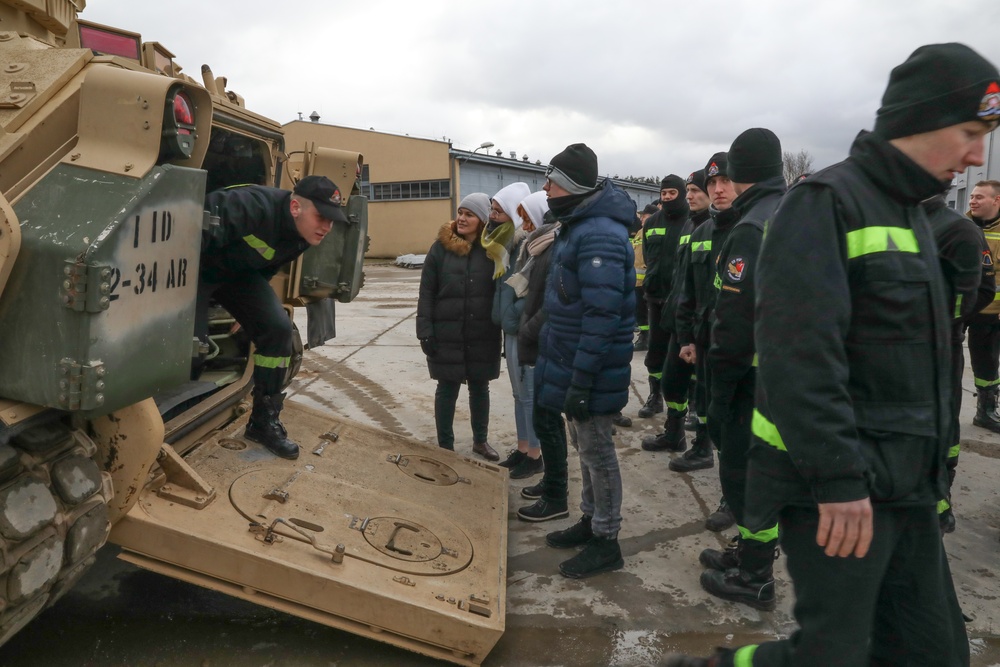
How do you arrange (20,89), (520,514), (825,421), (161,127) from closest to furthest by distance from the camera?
(825,421), (161,127), (20,89), (520,514)

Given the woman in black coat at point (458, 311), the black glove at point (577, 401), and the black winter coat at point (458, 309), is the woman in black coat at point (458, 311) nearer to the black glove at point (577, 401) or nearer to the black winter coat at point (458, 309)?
the black winter coat at point (458, 309)

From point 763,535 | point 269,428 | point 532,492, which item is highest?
point 269,428

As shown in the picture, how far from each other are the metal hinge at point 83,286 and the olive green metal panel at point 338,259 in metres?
2.25

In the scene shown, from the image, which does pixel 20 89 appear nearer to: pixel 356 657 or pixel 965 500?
pixel 356 657

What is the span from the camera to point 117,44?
10.9ft

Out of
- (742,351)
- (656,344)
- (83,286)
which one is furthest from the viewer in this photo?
(656,344)

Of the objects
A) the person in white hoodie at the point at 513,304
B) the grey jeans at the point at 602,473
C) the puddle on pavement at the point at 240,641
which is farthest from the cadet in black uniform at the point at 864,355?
the person in white hoodie at the point at 513,304

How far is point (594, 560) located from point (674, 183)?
3523mm

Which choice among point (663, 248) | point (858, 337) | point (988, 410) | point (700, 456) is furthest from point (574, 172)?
point (988, 410)

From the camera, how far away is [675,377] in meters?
4.67

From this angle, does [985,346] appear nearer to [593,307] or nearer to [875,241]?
[593,307]

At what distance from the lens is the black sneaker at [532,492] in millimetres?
4191

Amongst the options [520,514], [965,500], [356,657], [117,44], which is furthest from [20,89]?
[965,500]

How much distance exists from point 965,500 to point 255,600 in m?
3.80
